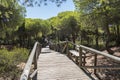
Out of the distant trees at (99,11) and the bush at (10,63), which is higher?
the distant trees at (99,11)

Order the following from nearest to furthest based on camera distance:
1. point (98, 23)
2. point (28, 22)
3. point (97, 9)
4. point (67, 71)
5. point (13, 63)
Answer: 1. point (67, 71)
2. point (13, 63)
3. point (97, 9)
4. point (98, 23)
5. point (28, 22)

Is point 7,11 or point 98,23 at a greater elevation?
point 7,11

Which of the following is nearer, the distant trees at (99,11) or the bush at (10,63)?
the bush at (10,63)

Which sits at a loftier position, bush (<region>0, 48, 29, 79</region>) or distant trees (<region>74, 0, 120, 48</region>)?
distant trees (<region>74, 0, 120, 48</region>)

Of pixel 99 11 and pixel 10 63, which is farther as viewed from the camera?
pixel 99 11

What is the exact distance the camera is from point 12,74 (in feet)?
48.9

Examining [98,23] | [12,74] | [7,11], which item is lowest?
[12,74]

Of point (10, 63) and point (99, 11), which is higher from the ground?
point (99, 11)

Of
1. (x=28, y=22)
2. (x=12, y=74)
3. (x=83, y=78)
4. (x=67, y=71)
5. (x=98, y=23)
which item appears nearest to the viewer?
(x=83, y=78)

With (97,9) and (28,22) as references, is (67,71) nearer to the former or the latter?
(97,9)

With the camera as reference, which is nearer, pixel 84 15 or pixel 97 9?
pixel 97 9

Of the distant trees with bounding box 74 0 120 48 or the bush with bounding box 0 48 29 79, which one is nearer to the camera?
the bush with bounding box 0 48 29 79

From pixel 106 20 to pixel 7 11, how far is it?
318 inches

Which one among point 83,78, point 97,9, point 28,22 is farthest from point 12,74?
point 28,22
